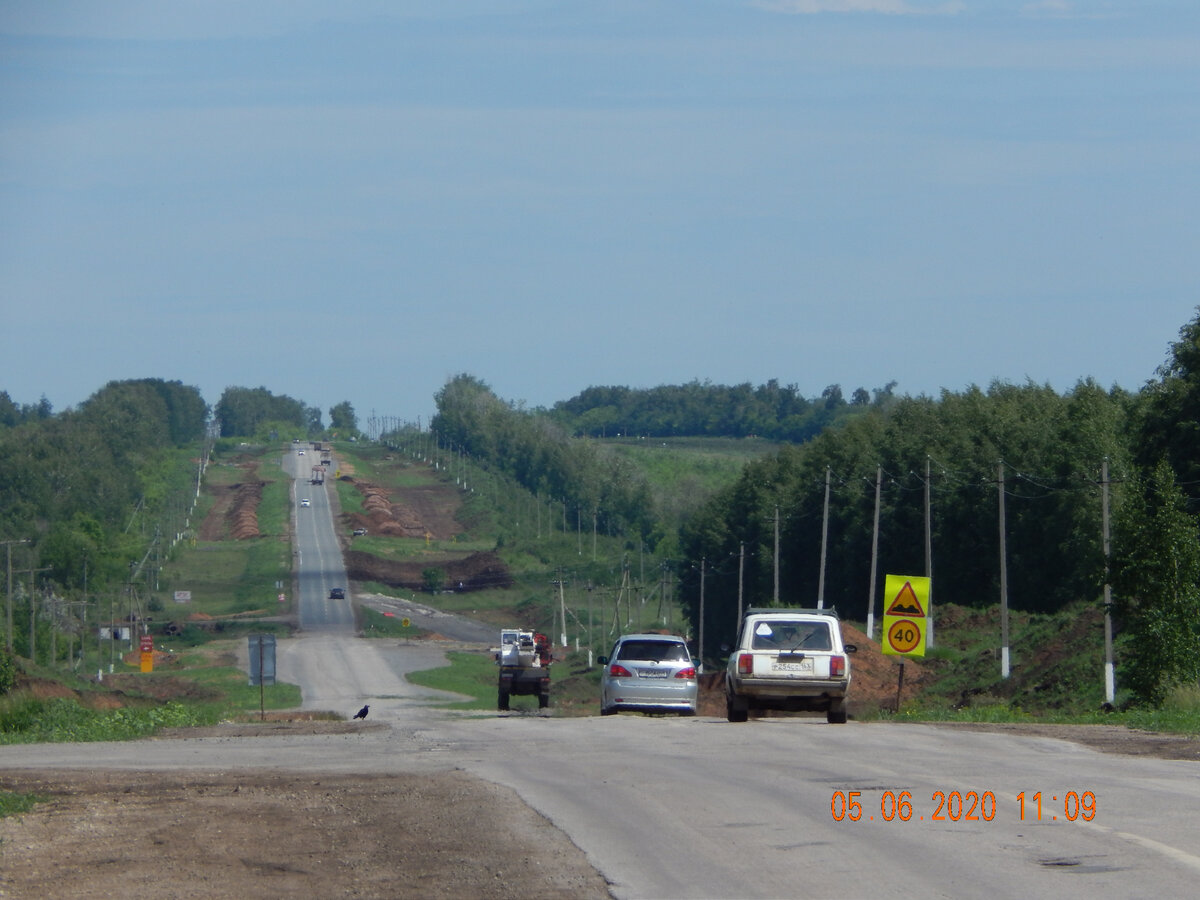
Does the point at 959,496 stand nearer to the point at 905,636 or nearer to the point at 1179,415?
the point at 1179,415

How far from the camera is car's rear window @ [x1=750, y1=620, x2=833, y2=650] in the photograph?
76.3 ft

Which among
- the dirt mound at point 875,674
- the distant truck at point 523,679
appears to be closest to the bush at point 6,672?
the distant truck at point 523,679

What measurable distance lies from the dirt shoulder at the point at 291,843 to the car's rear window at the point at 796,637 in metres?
8.96

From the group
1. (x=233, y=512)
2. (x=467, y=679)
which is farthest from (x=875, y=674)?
(x=233, y=512)

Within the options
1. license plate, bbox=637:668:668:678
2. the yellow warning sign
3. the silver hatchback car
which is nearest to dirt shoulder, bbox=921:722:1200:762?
the yellow warning sign

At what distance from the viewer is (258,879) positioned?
989 centimetres

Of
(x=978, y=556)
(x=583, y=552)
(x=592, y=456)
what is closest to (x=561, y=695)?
(x=978, y=556)

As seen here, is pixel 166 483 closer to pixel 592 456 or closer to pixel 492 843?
pixel 592 456

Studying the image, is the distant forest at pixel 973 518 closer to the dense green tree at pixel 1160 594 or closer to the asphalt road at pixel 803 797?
Result: the dense green tree at pixel 1160 594

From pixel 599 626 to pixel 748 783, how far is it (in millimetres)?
100480

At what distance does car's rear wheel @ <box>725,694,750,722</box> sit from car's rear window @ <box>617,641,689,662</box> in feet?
11.3

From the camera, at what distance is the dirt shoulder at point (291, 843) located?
9602mm

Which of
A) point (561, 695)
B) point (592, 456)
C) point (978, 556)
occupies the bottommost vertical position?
point (561, 695)

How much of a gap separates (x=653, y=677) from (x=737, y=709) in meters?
3.97
